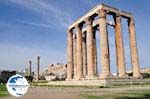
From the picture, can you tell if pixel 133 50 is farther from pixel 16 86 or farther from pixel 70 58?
pixel 16 86

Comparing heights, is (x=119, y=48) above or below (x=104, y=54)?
above

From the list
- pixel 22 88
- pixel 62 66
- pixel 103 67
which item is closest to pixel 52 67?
pixel 62 66

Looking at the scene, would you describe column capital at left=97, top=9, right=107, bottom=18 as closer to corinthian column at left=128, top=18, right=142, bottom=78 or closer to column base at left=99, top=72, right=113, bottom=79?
corinthian column at left=128, top=18, right=142, bottom=78

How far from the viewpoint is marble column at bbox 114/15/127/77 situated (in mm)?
57775

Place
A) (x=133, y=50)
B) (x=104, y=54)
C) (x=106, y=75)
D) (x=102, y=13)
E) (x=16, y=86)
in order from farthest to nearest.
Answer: (x=133, y=50), (x=102, y=13), (x=104, y=54), (x=106, y=75), (x=16, y=86)

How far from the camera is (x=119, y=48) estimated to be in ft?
196

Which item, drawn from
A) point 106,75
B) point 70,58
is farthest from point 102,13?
point 70,58

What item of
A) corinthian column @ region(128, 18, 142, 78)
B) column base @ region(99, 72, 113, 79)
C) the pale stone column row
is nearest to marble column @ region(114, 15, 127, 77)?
the pale stone column row

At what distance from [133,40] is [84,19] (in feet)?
47.6

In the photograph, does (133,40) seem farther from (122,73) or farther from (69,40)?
(69,40)

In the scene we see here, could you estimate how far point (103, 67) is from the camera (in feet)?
178

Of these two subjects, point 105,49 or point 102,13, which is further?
point 102,13

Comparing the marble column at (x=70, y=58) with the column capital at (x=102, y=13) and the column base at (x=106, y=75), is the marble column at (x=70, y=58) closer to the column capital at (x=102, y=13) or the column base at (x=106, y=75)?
the column capital at (x=102, y=13)

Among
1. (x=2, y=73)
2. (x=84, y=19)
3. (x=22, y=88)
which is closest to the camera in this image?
(x=22, y=88)
